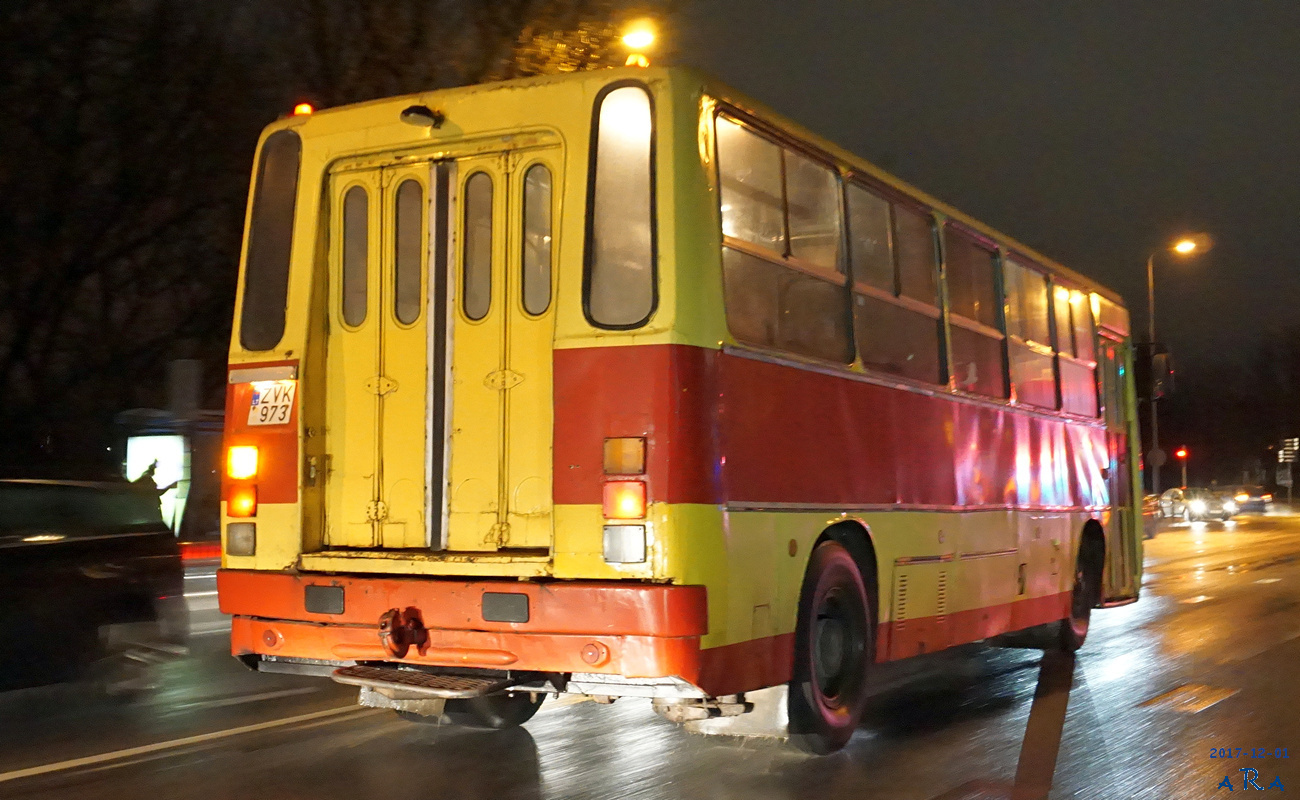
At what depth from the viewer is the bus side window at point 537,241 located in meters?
6.45

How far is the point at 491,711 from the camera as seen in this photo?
7711mm

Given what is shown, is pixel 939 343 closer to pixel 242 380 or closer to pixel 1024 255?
pixel 1024 255

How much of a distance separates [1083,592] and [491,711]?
6.36 metres

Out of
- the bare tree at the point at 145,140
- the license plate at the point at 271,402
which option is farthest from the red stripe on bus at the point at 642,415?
the bare tree at the point at 145,140

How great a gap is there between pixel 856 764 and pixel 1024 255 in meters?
5.14

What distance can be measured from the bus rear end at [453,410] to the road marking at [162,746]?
3.48 ft

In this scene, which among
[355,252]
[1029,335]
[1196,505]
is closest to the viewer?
[355,252]

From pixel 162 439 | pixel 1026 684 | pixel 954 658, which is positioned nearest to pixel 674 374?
pixel 1026 684

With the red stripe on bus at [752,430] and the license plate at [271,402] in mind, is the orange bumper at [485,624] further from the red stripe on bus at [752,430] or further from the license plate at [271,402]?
the license plate at [271,402]

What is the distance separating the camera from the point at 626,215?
608 centimetres

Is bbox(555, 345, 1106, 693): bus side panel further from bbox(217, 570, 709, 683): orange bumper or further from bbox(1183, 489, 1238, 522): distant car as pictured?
bbox(1183, 489, 1238, 522): distant car

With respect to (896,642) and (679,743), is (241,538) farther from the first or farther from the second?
(896,642)

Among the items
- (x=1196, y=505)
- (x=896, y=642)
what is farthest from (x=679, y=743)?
(x=1196, y=505)

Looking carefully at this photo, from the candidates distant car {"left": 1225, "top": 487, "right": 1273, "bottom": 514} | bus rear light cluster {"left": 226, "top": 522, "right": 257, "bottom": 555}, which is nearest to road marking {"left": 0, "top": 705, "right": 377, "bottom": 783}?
bus rear light cluster {"left": 226, "top": 522, "right": 257, "bottom": 555}
